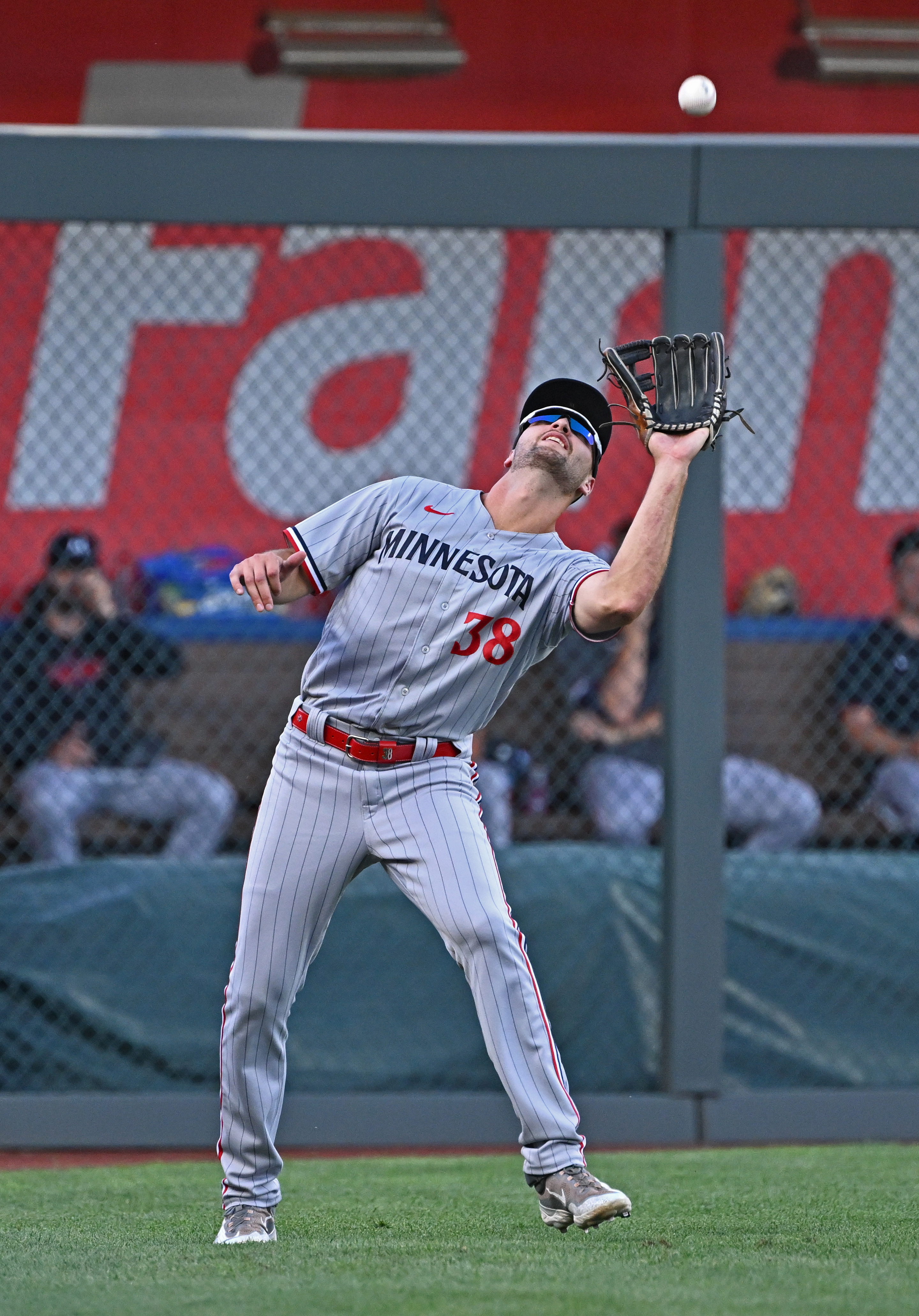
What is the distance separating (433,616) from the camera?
315 cm

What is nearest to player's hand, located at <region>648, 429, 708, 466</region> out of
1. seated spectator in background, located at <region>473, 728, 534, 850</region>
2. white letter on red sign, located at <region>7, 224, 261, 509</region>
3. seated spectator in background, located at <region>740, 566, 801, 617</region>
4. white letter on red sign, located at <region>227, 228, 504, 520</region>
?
seated spectator in background, located at <region>473, 728, 534, 850</region>

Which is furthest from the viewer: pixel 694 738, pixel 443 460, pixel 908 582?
pixel 443 460

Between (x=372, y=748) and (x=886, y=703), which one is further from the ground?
(x=886, y=703)

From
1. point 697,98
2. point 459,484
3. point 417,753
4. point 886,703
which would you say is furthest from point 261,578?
point 459,484

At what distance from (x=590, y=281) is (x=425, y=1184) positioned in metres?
3.97

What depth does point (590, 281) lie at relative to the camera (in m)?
6.81

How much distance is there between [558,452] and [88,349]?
152 inches

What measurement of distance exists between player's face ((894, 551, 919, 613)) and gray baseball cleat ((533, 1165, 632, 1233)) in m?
3.20

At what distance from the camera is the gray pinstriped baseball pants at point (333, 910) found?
3.02m

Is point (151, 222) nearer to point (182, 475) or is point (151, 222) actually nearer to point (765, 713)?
point (182, 475)

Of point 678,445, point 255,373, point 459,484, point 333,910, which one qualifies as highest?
point 255,373

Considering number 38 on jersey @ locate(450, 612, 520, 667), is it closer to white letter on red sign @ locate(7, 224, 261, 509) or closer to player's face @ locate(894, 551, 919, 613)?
player's face @ locate(894, 551, 919, 613)

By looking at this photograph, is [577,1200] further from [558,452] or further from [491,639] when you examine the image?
[558,452]

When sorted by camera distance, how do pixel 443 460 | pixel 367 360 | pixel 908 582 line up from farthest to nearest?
pixel 367 360 < pixel 443 460 < pixel 908 582
